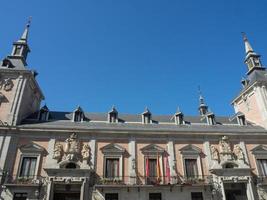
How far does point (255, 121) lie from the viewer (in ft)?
98.4

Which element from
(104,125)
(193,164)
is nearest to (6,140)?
(104,125)

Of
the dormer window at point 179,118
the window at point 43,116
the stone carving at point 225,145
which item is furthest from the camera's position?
the dormer window at point 179,118

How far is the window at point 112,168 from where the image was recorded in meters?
23.2

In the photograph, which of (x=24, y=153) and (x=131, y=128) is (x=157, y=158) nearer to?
(x=131, y=128)

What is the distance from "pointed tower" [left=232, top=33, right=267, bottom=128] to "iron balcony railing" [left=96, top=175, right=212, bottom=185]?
11113mm

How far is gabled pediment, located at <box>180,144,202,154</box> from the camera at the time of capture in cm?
2493

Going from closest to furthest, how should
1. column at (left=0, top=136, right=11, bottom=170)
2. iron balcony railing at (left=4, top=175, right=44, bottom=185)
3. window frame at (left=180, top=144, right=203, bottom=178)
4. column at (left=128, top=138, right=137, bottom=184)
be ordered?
iron balcony railing at (left=4, top=175, right=44, bottom=185) < column at (left=0, top=136, right=11, bottom=170) < column at (left=128, top=138, right=137, bottom=184) < window frame at (left=180, top=144, right=203, bottom=178)

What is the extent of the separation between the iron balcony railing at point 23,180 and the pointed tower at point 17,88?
536 cm

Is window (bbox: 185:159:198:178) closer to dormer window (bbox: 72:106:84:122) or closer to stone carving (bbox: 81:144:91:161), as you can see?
stone carving (bbox: 81:144:91:161)

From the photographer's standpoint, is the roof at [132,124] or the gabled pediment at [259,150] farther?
the gabled pediment at [259,150]

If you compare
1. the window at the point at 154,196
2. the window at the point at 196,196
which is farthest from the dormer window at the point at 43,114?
the window at the point at 196,196

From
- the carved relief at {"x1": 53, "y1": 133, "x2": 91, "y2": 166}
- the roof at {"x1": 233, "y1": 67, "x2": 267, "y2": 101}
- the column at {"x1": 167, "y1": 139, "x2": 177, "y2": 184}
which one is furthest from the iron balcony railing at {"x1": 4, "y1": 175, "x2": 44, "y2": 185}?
the roof at {"x1": 233, "y1": 67, "x2": 267, "y2": 101}

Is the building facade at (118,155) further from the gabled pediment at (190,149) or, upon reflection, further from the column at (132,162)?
the gabled pediment at (190,149)

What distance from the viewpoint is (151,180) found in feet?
75.3
